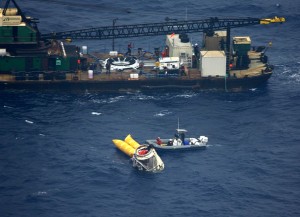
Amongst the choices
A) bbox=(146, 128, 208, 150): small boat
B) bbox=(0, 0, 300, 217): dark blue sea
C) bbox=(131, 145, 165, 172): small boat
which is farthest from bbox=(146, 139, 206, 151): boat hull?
bbox=(131, 145, 165, 172): small boat

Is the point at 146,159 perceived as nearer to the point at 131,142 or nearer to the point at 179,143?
Result: the point at 131,142

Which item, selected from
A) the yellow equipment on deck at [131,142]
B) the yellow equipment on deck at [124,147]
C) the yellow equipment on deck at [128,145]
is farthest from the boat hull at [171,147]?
the yellow equipment on deck at [124,147]

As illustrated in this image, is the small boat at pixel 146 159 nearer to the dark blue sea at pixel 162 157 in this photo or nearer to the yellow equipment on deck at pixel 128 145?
the yellow equipment on deck at pixel 128 145

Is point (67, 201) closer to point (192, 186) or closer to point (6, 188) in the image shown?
point (6, 188)

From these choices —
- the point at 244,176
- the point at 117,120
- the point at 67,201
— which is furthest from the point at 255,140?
the point at 67,201

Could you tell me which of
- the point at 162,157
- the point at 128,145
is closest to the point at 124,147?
the point at 128,145
